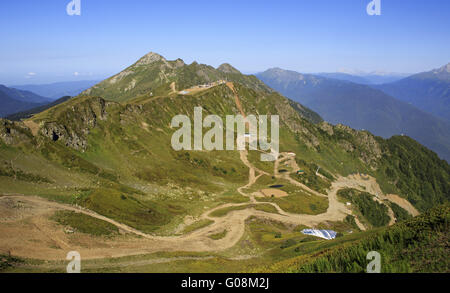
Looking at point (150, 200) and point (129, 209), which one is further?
point (150, 200)

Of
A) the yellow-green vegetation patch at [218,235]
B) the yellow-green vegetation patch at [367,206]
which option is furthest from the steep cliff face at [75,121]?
the yellow-green vegetation patch at [367,206]

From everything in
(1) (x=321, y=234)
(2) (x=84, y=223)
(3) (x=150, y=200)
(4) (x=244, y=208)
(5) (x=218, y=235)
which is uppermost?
(2) (x=84, y=223)

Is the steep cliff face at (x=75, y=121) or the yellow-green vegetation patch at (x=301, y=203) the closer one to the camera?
the steep cliff face at (x=75, y=121)

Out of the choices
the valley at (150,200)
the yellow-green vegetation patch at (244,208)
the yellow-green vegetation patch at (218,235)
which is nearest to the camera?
the valley at (150,200)

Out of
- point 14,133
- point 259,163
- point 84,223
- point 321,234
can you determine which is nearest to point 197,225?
point 84,223

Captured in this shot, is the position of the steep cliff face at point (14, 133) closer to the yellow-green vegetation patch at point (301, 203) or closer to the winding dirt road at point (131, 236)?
the winding dirt road at point (131, 236)

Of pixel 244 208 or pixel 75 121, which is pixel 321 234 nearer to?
pixel 244 208
